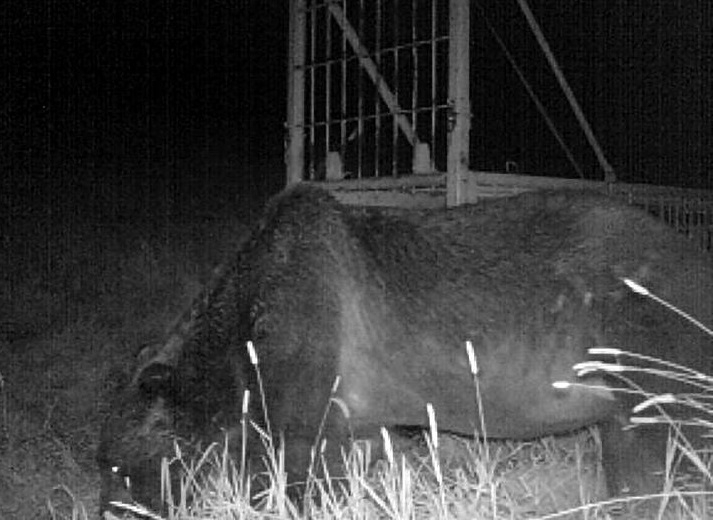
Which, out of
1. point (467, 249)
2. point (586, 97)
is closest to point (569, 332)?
point (467, 249)

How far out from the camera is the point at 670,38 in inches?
464

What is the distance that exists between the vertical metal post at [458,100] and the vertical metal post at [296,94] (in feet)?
5.68

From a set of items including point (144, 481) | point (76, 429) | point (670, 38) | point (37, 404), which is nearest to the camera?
point (144, 481)

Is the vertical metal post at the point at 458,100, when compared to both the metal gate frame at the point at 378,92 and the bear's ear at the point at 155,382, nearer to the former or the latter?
the metal gate frame at the point at 378,92

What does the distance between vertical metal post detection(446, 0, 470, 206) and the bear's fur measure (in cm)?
183

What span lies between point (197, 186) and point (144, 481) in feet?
31.0

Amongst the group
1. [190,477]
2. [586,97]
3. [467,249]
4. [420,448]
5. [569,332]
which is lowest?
[420,448]

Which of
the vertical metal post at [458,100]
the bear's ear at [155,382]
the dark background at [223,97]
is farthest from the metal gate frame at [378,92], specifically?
the dark background at [223,97]

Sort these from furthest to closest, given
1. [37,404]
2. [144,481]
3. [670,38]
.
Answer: [670,38], [37,404], [144,481]

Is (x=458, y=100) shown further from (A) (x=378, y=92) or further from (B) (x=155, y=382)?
(B) (x=155, y=382)

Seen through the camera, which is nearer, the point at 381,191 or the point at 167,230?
the point at 381,191

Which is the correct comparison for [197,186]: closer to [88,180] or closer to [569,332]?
[88,180]

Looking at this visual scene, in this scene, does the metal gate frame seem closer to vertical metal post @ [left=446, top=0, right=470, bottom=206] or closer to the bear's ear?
vertical metal post @ [left=446, top=0, right=470, bottom=206]

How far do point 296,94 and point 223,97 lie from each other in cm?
699
